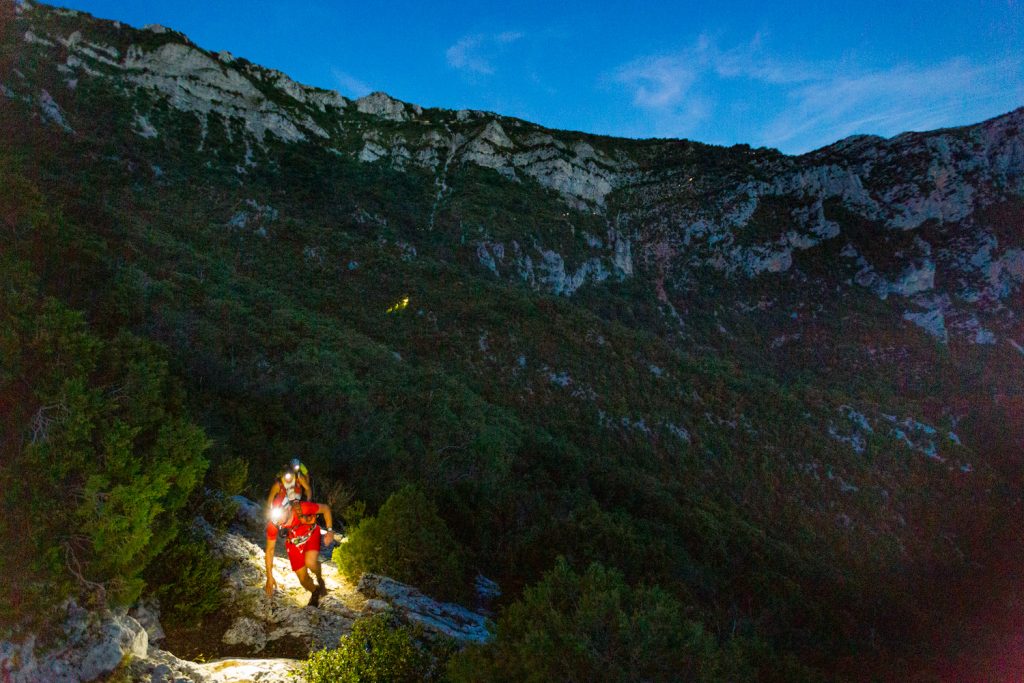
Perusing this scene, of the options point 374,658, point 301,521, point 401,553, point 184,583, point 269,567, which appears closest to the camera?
point 374,658

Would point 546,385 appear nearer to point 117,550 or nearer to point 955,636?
point 955,636

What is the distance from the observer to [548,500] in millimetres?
16500

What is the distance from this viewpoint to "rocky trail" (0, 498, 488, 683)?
3.54m

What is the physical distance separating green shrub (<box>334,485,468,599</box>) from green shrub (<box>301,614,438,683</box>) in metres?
1.50

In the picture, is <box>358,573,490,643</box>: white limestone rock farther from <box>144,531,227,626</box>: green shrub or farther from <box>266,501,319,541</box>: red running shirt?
<box>144,531,227,626</box>: green shrub

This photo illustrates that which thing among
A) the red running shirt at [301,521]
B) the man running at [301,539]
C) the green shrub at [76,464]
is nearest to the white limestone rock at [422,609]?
the man running at [301,539]

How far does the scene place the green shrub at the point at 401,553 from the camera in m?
6.87

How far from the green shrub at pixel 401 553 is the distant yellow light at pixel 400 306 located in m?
29.9

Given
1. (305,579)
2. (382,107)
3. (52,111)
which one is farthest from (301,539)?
(382,107)

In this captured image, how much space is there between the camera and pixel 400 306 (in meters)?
36.8

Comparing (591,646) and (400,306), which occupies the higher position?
(400,306)

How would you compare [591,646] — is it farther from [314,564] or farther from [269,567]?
[269,567]

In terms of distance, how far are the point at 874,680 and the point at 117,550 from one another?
1681 centimetres

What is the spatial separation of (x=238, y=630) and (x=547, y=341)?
3462 centimetres
